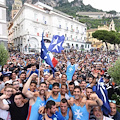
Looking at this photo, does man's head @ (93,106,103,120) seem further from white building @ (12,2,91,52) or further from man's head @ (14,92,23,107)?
white building @ (12,2,91,52)

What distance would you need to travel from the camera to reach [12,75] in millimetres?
6059

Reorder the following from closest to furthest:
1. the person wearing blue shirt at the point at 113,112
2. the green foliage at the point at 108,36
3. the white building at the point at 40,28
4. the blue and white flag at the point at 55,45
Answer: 1. the person wearing blue shirt at the point at 113,112
2. the blue and white flag at the point at 55,45
3. the white building at the point at 40,28
4. the green foliage at the point at 108,36

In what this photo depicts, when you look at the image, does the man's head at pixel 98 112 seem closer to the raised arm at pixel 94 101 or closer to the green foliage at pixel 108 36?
the raised arm at pixel 94 101

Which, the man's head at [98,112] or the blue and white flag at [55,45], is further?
the blue and white flag at [55,45]

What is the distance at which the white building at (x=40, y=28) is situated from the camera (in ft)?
110

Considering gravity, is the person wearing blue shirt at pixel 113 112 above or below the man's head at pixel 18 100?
below

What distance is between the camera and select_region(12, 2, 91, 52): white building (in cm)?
3353

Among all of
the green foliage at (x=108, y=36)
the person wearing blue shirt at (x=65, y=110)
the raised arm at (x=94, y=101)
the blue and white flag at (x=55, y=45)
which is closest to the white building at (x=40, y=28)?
the green foliage at (x=108, y=36)

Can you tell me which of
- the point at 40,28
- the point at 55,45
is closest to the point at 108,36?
the point at 40,28

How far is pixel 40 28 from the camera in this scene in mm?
36906

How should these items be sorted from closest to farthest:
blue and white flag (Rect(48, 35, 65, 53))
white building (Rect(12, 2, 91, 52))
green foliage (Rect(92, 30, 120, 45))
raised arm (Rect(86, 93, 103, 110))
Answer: raised arm (Rect(86, 93, 103, 110))
blue and white flag (Rect(48, 35, 65, 53))
white building (Rect(12, 2, 91, 52))
green foliage (Rect(92, 30, 120, 45))

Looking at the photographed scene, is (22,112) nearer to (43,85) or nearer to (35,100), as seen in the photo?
(35,100)

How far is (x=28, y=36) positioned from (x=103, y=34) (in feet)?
81.4

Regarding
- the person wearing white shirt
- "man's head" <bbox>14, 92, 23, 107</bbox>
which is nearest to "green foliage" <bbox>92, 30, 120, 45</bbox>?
the person wearing white shirt
